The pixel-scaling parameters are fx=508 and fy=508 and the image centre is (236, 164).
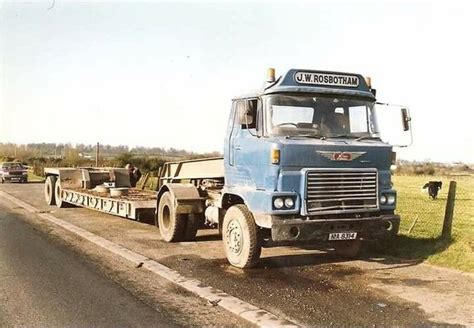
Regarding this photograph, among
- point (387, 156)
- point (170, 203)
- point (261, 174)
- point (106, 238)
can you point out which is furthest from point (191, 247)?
point (387, 156)

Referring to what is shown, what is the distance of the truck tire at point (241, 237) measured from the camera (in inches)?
312

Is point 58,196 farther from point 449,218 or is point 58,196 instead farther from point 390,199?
point 449,218

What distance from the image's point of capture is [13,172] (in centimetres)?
3669

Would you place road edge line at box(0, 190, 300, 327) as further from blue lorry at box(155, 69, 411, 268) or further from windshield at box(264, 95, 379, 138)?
windshield at box(264, 95, 379, 138)

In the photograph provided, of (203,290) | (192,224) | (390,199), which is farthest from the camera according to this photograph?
(192,224)

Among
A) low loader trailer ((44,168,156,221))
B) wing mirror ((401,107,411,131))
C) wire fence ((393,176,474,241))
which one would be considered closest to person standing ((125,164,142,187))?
low loader trailer ((44,168,156,221))

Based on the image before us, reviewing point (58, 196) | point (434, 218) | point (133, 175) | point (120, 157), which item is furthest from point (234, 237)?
point (120, 157)

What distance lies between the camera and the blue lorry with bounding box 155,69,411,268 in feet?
24.8

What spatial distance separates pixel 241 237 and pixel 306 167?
1.57 m

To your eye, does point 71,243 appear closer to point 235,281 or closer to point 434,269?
point 235,281

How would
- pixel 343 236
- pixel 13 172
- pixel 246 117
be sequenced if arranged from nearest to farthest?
pixel 343 236 → pixel 246 117 → pixel 13 172

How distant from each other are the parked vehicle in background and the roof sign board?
→ 109ft

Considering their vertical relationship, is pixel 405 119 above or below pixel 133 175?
above

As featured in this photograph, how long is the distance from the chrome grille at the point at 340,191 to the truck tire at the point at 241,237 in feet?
3.28
